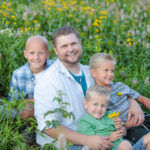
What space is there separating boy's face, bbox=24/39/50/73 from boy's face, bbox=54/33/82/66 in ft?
1.57

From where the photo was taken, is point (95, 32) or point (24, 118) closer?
point (24, 118)

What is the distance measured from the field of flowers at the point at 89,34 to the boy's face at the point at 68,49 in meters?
1.09

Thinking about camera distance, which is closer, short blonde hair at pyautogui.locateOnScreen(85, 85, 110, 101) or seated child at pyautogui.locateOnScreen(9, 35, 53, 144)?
short blonde hair at pyautogui.locateOnScreen(85, 85, 110, 101)

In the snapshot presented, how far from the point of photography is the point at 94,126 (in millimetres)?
3010

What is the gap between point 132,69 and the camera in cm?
545

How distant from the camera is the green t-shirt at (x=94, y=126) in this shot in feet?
9.80

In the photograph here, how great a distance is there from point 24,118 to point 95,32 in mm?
3046

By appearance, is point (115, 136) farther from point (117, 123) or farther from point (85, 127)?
point (85, 127)

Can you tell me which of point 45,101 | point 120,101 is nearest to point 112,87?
point 120,101

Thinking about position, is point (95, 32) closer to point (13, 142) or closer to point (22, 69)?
point (22, 69)

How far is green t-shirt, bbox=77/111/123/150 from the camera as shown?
299 centimetres

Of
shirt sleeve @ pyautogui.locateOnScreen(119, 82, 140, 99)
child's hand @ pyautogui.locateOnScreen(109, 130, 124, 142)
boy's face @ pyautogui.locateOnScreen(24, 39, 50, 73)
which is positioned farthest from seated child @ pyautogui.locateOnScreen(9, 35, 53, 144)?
child's hand @ pyautogui.locateOnScreen(109, 130, 124, 142)

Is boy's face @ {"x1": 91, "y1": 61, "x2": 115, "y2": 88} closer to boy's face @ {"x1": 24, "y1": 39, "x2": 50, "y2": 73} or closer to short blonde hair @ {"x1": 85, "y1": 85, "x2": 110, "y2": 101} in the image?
short blonde hair @ {"x1": 85, "y1": 85, "x2": 110, "y2": 101}

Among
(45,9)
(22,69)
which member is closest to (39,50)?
(22,69)
